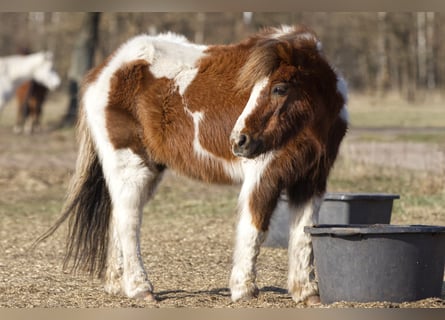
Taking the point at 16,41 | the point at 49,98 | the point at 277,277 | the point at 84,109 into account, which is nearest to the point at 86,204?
the point at 84,109

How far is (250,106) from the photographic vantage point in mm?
6156

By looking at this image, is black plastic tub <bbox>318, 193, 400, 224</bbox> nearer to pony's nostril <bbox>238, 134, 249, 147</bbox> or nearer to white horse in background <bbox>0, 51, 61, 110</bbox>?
pony's nostril <bbox>238, 134, 249, 147</bbox>

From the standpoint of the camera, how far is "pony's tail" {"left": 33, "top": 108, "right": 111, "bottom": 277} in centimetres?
713

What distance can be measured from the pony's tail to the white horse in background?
1321cm

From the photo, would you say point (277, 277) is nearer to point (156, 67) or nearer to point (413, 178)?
point (156, 67)

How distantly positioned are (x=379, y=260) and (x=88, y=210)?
2.51 metres

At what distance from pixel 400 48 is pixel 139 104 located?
108ft

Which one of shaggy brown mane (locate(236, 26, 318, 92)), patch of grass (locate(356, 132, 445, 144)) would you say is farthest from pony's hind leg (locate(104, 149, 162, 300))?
patch of grass (locate(356, 132, 445, 144))

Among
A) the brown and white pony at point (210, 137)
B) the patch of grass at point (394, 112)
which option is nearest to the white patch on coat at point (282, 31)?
the brown and white pony at point (210, 137)

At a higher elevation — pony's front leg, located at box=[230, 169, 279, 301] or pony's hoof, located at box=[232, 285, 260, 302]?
pony's front leg, located at box=[230, 169, 279, 301]

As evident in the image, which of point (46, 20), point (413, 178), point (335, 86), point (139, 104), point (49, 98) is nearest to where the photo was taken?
point (335, 86)

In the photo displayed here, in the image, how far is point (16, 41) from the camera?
42375mm

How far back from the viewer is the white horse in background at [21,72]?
20.1 meters

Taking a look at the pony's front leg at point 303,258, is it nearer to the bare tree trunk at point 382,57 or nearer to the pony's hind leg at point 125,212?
the pony's hind leg at point 125,212
